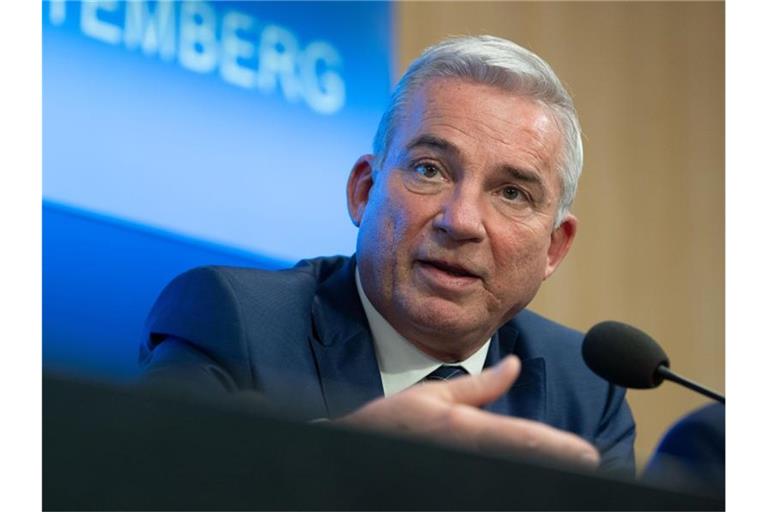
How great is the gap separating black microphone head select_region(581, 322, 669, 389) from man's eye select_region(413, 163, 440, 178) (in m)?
0.53

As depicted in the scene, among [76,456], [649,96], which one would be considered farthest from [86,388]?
[649,96]

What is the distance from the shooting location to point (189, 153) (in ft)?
8.70

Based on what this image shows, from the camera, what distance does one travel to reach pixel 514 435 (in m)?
0.92

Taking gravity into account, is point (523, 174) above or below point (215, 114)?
below

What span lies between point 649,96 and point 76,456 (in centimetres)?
380

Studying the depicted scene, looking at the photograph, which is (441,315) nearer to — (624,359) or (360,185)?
(360,185)

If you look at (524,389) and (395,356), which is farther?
(524,389)

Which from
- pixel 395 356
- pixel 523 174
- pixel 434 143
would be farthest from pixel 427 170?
pixel 395 356

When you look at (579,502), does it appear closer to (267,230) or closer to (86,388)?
(86,388)

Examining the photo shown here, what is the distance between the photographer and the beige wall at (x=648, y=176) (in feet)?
13.2

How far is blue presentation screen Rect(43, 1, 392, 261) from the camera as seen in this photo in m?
2.42

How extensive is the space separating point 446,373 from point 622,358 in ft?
1.87

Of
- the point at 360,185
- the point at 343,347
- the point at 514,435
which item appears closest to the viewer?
the point at 514,435

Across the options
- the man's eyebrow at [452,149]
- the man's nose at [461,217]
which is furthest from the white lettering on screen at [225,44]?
the man's nose at [461,217]
